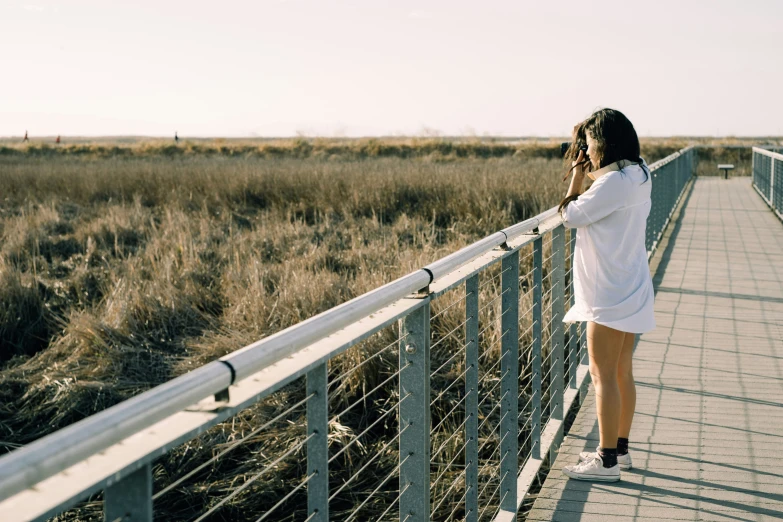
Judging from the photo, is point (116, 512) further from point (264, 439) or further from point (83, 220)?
point (83, 220)

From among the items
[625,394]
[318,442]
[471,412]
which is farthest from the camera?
[625,394]

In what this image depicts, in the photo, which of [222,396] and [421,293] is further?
[421,293]

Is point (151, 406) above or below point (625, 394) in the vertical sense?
above

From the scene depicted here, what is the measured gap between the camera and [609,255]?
4121 mm

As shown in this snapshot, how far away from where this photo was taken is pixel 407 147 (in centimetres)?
5731

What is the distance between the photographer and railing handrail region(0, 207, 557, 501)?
1091mm

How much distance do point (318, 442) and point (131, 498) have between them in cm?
72

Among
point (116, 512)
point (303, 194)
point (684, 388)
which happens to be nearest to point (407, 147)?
point (303, 194)

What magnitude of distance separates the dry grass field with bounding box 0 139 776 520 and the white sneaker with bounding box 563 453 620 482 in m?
1.00

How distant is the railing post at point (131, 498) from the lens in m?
1.30

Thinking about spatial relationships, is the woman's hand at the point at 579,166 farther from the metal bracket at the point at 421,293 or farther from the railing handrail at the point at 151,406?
the railing handrail at the point at 151,406

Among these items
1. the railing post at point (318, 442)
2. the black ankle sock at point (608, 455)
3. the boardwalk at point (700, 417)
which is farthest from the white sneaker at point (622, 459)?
the railing post at point (318, 442)

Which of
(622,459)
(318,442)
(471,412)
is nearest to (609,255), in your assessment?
(622,459)

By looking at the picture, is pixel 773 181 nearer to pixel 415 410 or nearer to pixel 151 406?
pixel 415 410
